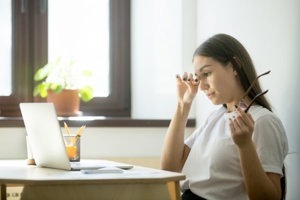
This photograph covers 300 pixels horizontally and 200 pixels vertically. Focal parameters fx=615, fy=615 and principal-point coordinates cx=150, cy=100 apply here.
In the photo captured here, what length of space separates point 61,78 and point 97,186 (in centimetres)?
170

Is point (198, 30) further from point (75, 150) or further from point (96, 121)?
point (75, 150)

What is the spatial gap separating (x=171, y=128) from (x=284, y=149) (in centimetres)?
Answer: 60

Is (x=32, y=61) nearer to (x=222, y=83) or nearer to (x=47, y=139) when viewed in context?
(x=47, y=139)

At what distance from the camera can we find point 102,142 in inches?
127

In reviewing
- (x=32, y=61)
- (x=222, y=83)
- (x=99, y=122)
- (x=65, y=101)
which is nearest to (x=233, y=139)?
(x=222, y=83)

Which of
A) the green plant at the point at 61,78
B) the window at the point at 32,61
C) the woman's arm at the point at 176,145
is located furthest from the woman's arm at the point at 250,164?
the window at the point at 32,61

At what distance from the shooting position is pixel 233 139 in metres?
1.83

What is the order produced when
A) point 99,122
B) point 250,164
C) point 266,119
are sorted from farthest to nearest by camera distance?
1. point 99,122
2. point 266,119
3. point 250,164

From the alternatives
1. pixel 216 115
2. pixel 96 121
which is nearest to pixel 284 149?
pixel 216 115

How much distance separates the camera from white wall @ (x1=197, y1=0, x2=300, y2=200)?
218 cm

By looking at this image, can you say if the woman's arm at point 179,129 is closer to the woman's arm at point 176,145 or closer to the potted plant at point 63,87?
the woman's arm at point 176,145

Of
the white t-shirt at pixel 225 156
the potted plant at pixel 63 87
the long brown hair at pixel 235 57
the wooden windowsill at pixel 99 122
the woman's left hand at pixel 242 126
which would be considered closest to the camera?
the woman's left hand at pixel 242 126

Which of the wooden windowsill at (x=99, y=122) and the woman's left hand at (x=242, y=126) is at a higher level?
the woman's left hand at (x=242, y=126)

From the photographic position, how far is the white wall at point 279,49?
7.16ft
